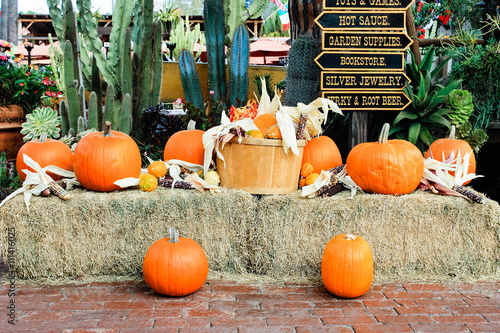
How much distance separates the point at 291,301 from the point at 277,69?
5.46 meters

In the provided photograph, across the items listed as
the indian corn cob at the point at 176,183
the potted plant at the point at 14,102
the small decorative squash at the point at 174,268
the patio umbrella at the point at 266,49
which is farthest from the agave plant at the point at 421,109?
the patio umbrella at the point at 266,49

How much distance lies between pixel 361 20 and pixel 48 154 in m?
3.20

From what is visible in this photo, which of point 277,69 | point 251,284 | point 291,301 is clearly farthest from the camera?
point 277,69

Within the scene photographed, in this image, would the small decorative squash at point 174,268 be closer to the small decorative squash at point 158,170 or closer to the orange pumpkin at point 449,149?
the small decorative squash at point 158,170

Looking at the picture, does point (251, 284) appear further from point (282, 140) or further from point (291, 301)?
point (282, 140)

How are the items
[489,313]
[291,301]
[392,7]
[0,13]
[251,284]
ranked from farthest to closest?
[0,13] < [392,7] < [251,284] < [291,301] < [489,313]

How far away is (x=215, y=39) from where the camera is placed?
23.2 ft

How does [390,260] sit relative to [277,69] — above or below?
below

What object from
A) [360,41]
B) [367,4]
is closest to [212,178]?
[360,41]

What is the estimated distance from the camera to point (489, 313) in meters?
2.99

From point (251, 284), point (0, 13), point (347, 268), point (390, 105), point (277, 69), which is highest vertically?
point (0, 13)

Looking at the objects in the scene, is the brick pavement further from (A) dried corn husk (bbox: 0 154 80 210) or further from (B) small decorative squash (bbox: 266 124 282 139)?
(B) small decorative squash (bbox: 266 124 282 139)

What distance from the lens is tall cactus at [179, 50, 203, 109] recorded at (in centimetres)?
704

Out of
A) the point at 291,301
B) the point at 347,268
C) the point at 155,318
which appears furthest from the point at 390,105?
the point at 155,318
